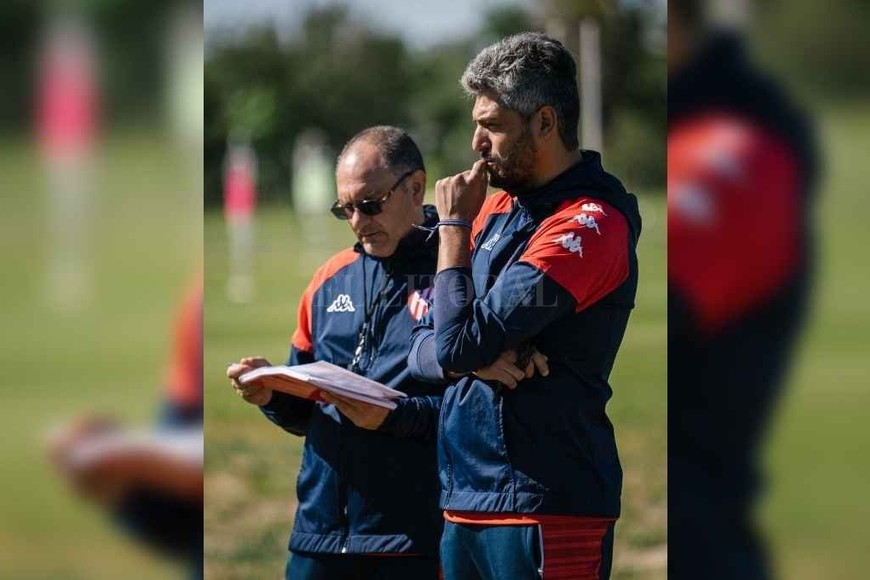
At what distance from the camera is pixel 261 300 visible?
237 inches

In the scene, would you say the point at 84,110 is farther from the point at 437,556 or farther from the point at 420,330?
the point at 437,556

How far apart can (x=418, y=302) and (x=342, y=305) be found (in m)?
0.20

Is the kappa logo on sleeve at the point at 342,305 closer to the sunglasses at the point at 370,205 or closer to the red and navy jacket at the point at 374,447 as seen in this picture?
the red and navy jacket at the point at 374,447

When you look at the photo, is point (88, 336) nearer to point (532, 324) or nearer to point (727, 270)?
point (532, 324)

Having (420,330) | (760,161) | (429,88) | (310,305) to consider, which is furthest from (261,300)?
(760,161)

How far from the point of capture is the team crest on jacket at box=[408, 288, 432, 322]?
3.01 meters

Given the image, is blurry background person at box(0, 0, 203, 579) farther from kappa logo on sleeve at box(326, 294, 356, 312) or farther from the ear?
kappa logo on sleeve at box(326, 294, 356, 312)

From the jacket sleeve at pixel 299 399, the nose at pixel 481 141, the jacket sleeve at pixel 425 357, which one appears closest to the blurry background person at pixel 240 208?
the jacket sleeve at pixel 299 399

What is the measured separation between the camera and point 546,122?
2.59m

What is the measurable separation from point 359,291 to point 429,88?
289 centimetres

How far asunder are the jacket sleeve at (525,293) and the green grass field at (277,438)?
41.8 inches

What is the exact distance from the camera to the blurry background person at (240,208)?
714 cm

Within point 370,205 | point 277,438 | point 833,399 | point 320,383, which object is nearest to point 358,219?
point 370,205

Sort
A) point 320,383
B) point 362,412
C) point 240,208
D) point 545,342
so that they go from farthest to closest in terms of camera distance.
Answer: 1. point 240,208
2. point 362,412
3. point 320,383
4. point 545,342
